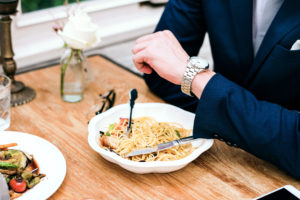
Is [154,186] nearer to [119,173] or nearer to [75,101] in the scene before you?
[119,173]

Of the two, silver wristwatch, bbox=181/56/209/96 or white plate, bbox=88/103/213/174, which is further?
silver wristwatch, bbox=181/56/209/96

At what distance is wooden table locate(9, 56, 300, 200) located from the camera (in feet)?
3.30

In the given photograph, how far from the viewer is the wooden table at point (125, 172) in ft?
3.30

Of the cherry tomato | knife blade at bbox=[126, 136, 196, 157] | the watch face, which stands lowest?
the cherry tomato

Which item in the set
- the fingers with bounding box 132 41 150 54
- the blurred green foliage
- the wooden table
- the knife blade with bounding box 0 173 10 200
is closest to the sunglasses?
the wooden table

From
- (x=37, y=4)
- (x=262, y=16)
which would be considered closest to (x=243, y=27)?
(x=262, y=16)

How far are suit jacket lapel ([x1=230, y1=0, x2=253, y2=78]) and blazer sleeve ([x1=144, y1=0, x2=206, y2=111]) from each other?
18cm

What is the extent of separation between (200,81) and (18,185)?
580mm

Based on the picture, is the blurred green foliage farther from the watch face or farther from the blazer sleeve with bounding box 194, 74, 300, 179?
the blazer sleeve with bounding box 194, 74, 300, 179

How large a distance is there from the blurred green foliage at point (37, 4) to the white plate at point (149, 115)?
0.92 meters

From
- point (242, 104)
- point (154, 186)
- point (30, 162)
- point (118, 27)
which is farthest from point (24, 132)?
point (118, 27)

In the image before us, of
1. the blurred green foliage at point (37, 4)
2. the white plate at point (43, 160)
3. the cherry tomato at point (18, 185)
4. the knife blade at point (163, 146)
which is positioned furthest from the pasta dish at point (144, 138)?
the blurred green foliage at point (37, 4)

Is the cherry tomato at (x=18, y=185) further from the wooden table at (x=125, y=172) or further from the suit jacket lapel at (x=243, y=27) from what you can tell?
the suit jacket lapel at (x=243, y=27)

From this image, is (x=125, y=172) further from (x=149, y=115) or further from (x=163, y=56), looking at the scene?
(x=163, y=56)
